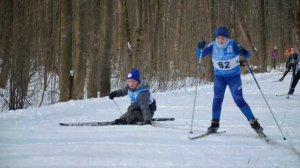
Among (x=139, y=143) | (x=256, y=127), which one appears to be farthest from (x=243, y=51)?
(x=139, y=143)

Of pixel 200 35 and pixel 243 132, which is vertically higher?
pixel 200 35

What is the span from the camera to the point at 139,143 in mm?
6098

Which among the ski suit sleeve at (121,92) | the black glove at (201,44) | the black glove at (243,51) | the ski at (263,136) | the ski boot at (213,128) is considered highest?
the black glove at (201,44)

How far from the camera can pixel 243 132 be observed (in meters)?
7.22

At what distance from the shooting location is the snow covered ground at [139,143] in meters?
5.05

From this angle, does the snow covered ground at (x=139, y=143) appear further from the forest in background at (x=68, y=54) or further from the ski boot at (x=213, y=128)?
the forest in background at (x=68, y=54)

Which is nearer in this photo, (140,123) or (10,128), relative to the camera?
(10,128)

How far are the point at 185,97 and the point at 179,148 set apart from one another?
8208 mm

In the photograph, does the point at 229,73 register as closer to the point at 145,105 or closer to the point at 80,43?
the point at 145,105

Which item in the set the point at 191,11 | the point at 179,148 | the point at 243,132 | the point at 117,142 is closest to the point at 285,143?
the point at 243,132

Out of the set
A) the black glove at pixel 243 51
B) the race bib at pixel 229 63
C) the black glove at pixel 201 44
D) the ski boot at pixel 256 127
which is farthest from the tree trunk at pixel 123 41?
the ski boot at pixel 256 127

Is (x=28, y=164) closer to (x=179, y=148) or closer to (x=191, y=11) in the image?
(x=179, y=148)

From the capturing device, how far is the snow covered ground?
505 cm

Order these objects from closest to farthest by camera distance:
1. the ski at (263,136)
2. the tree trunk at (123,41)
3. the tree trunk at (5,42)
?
1. the ski at (263,136)
2. the tree trunk at (5,42)
3. the tree trunk at (123,41)
